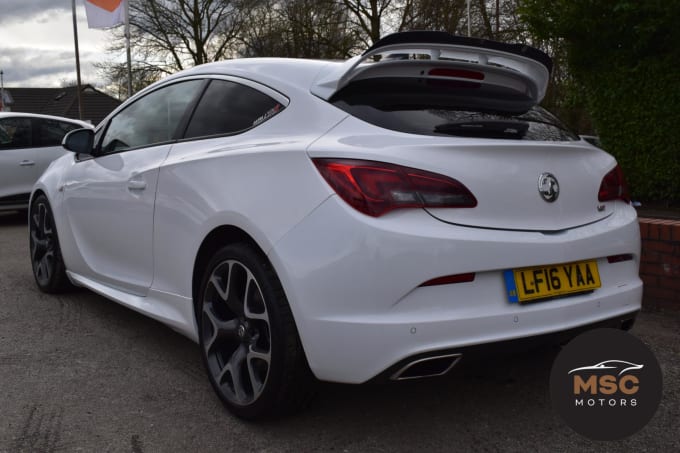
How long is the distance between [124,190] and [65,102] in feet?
206

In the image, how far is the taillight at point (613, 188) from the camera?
2943 millimetres

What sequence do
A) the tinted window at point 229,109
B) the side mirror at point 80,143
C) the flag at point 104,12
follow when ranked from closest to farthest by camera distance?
the tinted window at point 229,109 → the side mirror at point 80,143 → the flag at point 104,12

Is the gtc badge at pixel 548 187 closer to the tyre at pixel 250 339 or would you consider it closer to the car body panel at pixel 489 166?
the car body panel at pixel 489 166

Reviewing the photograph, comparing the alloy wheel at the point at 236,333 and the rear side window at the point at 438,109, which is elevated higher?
the rear side window at the point at 438,109

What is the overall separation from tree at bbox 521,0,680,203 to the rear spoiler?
13.9 feet

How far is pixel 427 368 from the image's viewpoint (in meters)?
2.46

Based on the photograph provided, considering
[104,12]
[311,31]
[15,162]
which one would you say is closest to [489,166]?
[15,162]

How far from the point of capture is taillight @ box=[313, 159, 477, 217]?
2.43 meters

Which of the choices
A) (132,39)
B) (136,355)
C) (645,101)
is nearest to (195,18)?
(132,39)

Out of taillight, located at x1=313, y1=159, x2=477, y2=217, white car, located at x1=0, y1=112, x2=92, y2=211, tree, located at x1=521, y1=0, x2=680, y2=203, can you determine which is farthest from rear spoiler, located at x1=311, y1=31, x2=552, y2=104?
white car, located at x1=0, y1=112, x2=92, y2=211

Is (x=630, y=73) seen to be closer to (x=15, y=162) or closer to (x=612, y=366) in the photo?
(x=612, y=366)

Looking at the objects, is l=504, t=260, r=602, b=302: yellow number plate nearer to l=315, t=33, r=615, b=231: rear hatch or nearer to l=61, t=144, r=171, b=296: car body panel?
l=315, t=33, r=615, b=231: rear hatch

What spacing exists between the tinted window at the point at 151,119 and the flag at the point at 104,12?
47.9 feet

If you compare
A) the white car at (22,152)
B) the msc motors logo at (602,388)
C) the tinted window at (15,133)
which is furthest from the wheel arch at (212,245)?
the tinted window at (15,133)
